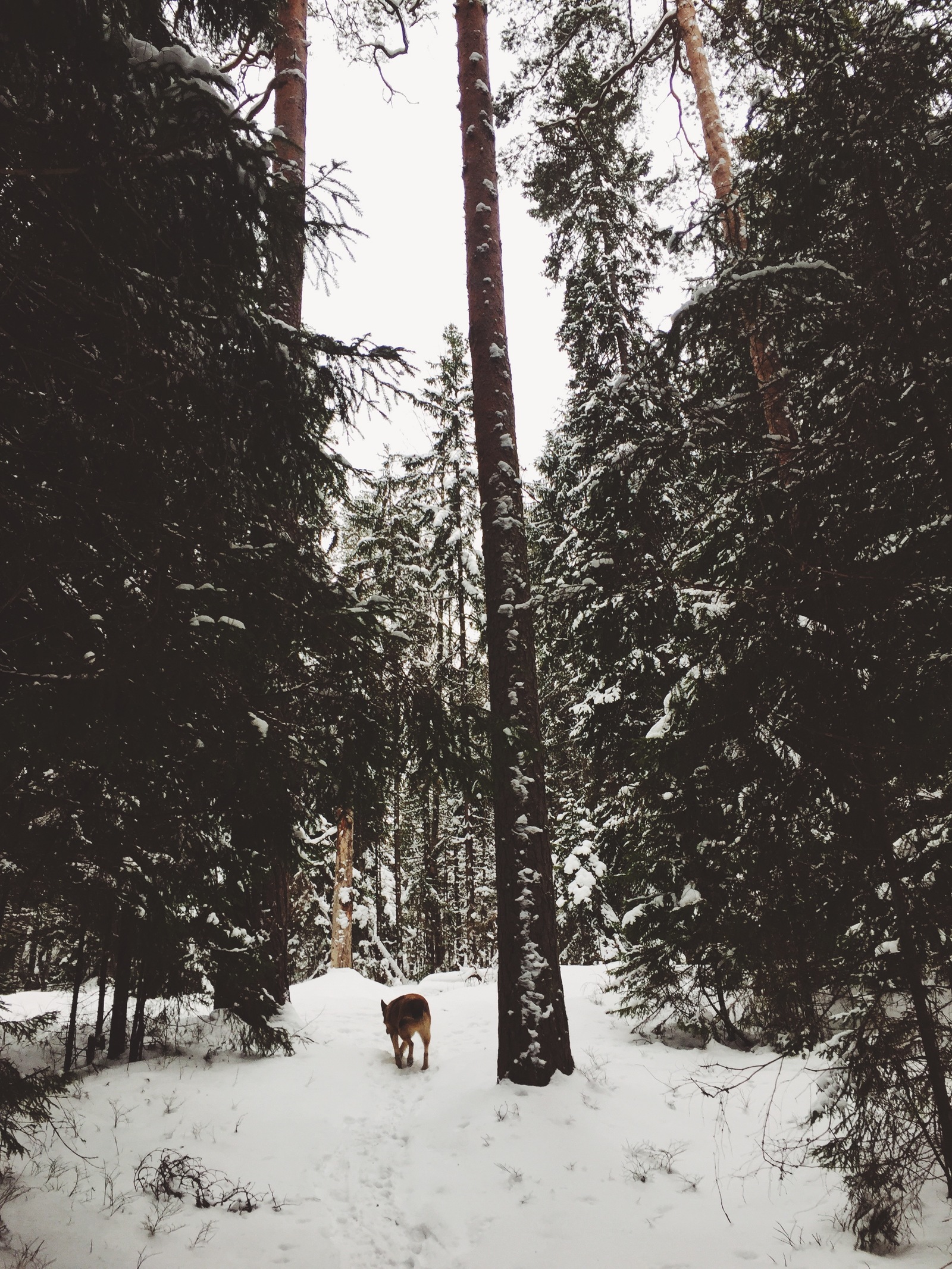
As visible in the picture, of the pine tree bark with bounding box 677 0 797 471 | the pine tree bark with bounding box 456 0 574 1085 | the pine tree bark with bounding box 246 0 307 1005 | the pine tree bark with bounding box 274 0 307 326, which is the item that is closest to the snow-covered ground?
the pine tree bark with bounding box 456 0 574 1085

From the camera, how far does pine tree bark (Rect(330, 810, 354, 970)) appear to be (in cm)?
1432

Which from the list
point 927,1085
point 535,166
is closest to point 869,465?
point 927,1085

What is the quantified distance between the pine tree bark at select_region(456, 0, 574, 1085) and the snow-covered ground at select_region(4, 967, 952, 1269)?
565 mm

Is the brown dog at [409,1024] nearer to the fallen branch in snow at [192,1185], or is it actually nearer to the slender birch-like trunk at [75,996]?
the fallen branch in snow at [192,1185]

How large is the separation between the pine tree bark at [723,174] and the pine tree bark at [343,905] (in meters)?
11.6

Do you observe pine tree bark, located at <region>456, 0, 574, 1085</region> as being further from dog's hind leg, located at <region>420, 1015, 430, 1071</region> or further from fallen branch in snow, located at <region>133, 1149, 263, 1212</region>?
fallen branch in snow, located at <region>133, 1149, 263, 1212</region>

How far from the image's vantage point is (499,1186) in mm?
4312

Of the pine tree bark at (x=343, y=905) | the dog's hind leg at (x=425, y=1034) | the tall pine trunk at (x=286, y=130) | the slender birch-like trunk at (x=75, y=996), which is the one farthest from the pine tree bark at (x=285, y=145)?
the pine tree bark at (x=343, y=905)

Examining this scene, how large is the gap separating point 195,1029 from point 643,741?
5.77 metres

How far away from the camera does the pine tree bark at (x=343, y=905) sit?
1432cm

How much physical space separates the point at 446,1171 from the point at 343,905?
10.6 metres

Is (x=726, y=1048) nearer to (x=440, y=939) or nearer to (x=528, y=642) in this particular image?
(x=528, y=642)

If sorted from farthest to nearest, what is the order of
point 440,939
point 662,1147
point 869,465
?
point 440,939, point 662,1147, point 869,465

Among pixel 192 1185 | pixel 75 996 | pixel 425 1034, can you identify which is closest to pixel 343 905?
pixel 425 1034
